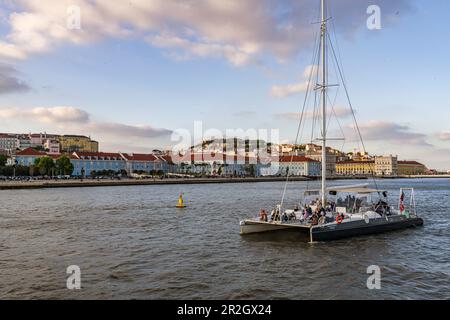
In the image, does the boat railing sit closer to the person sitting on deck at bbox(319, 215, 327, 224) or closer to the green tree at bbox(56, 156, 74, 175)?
the person sitting on deck at bbox(319, 215, 327, 224)

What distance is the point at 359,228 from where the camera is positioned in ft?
70.3

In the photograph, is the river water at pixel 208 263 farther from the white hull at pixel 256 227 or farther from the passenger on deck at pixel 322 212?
the passenger on deck at pixel 322 212

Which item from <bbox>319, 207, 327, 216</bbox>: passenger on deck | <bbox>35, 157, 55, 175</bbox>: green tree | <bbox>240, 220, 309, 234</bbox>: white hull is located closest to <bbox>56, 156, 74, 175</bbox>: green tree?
<bbox>35, 157, 55, 175</bbox>: green tree

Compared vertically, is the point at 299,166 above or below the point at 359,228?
above

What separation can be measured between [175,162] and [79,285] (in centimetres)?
15662

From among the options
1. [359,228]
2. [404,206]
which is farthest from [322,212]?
[404,206]

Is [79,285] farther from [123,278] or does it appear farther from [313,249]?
[313,249]

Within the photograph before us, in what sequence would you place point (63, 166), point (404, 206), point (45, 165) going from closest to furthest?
point (404, 206), point (45, 165), point (63, 166)

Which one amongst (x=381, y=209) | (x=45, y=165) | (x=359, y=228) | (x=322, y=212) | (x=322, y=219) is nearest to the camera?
(x=322, y=219)

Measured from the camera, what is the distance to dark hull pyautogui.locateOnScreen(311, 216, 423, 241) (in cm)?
1970

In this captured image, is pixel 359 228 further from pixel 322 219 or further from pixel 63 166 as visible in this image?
pixel 63 166
